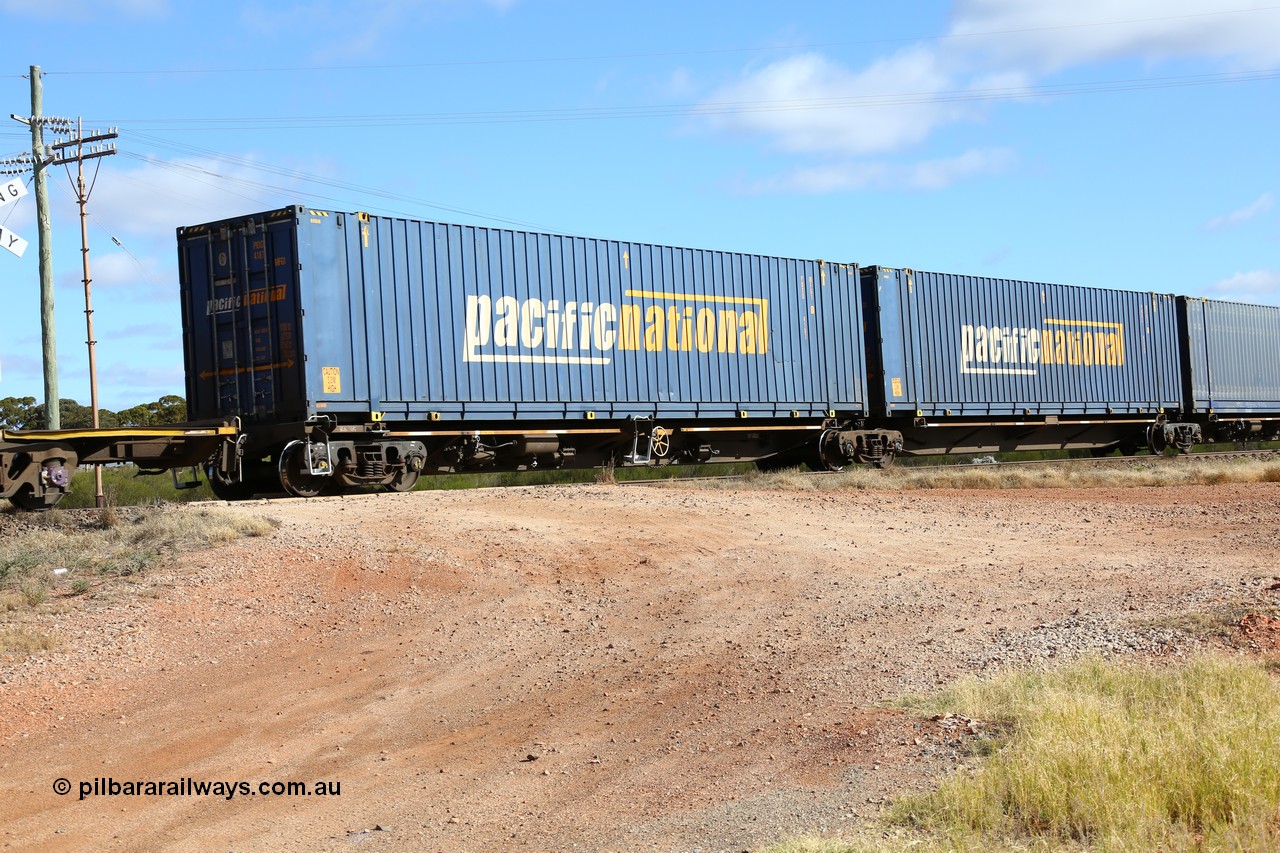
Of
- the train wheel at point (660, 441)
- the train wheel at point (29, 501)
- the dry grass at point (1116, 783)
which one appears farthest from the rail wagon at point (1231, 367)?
the train wheel at point (29, 501)

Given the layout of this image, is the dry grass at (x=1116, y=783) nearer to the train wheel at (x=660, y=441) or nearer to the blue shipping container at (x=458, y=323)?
the blue shipping container at (x=458, y=323)

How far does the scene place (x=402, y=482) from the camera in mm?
16359

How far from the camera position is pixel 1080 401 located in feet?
87.0

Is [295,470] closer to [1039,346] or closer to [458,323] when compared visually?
[458,323]

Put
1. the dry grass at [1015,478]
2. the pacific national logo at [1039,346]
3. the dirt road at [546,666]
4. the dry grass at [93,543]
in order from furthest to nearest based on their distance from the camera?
1. the pacific national logo at [1039,346]
2. the dry grass at [1015,478]
3. the dry grass at [93,543]
4. the dirt road at [546,666]

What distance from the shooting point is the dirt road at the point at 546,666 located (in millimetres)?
5680

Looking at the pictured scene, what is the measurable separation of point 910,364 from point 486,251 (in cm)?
985

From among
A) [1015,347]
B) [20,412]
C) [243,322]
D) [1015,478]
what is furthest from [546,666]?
[20,412]

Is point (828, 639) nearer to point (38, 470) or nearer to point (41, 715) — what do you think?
point (41, 715)

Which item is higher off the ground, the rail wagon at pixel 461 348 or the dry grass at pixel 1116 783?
the rail wagon at pixel 461 348

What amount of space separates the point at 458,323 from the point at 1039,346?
565 inches

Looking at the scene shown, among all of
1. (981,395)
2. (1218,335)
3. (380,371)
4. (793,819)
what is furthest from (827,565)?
(1218,335)

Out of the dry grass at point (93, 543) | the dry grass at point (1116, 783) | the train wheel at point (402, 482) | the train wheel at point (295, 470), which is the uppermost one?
the train wheel at point (295, 470)

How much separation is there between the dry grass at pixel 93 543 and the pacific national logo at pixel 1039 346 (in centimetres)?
1680
